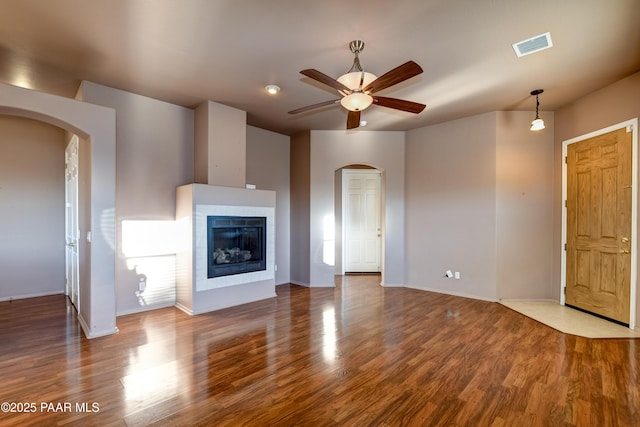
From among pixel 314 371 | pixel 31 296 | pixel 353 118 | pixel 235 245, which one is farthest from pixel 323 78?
pixel 31 296

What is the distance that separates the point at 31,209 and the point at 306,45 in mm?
5215

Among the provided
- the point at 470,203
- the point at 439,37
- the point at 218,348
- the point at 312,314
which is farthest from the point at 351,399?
the point at 470,203

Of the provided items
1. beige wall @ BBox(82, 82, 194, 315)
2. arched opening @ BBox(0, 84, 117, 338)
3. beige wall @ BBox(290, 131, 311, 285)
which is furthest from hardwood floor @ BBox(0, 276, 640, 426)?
beige wall @ BBox(290, 131, 311, 285)

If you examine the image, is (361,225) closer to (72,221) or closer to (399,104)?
(399,104)

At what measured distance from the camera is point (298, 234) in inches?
231

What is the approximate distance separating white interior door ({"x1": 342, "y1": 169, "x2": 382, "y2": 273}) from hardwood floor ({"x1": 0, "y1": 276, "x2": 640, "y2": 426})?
3068 millimetres

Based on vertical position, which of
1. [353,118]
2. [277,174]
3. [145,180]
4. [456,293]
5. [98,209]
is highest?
[353,118]

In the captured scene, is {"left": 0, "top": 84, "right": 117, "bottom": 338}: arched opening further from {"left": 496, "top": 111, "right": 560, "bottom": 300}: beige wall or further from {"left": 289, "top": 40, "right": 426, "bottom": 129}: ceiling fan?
{"left": 496, "top": 111, "right": 560, "bottom": 300}: beige wall

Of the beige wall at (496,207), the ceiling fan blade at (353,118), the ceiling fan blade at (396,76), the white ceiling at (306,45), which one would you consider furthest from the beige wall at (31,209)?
the beige wall at (496,207)

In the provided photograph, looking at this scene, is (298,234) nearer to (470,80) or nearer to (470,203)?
(470,203)

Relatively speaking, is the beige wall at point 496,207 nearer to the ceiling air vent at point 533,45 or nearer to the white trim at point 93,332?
the ceiling air vent at point 533,45

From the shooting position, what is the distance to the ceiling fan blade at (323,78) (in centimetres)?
243

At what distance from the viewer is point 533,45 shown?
9.18 feet

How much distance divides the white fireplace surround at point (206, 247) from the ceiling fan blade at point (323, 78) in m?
2.41
